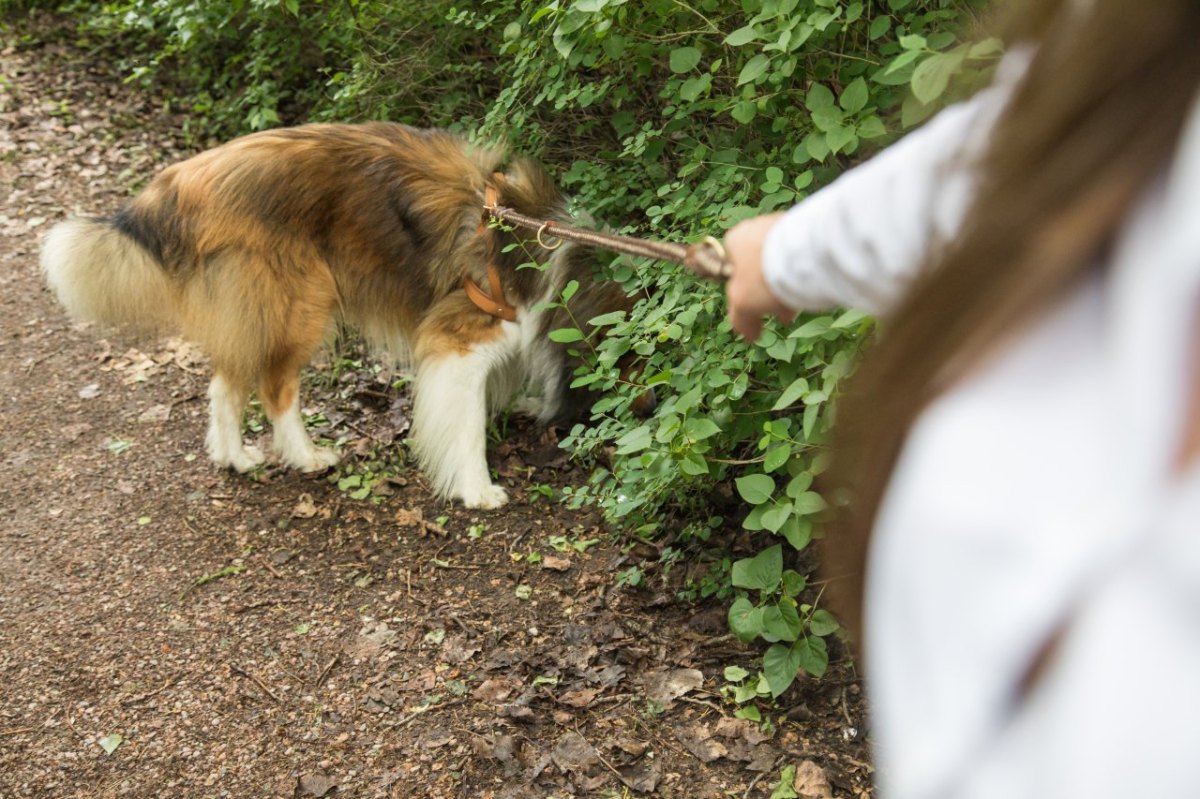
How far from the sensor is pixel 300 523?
427 centimetres

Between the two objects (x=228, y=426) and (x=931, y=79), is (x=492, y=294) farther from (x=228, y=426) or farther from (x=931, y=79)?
A: (x=931, y=79)

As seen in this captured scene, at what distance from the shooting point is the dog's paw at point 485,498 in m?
4.37

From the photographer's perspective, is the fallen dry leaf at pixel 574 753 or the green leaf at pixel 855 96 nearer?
the green leaf at pixel 855 96

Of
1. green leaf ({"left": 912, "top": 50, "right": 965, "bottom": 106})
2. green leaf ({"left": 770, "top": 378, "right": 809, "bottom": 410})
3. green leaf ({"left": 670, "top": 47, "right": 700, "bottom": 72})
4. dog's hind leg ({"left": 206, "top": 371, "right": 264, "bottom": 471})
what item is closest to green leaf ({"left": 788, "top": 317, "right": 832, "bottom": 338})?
green leaf ({"left": 770, "top": 378, "right": 809, "bottom": 410})

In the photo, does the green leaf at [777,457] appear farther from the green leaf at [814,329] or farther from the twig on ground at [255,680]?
the twig on ground at [255,680]

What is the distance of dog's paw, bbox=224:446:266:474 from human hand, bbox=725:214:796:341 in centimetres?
368

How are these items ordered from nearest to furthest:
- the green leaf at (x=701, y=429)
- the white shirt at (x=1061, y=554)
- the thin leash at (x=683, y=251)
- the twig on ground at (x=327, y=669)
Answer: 1. the white shirt at (x=1061, y=554)
2. the thin leash at (x=683, y=251)
3. the green leaf at (x=701, y=429)
4. the twig on ground at (x=327, y=669)

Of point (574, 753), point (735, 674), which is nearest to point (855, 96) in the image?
point (735, 674)

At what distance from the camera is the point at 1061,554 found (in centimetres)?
66

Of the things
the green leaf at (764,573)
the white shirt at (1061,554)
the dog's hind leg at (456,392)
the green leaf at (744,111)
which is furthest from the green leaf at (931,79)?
the dog's hind leg at (456,392)

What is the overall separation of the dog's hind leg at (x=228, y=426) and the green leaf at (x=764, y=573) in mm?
2452

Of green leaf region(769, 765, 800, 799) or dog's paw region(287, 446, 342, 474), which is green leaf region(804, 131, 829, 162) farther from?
dog's paw region(287, 446, 342, 474)

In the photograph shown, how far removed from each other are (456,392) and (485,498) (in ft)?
1.59

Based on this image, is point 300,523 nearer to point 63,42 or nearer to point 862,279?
point 862,279
